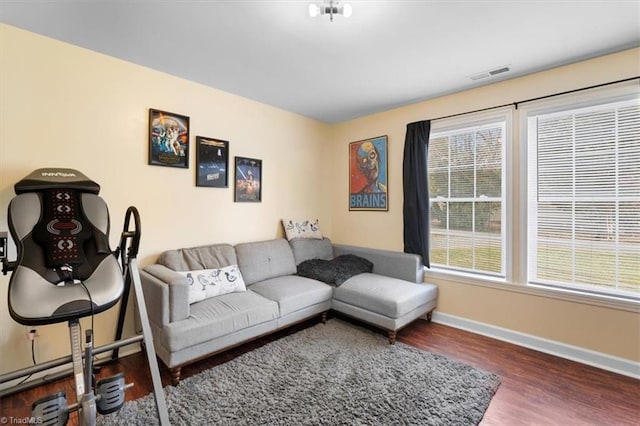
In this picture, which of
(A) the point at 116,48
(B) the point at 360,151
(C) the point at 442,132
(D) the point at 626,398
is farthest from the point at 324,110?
(D) the point at 626,398

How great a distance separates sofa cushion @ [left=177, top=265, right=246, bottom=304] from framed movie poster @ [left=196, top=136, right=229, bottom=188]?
92cm

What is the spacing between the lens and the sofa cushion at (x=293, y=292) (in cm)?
271

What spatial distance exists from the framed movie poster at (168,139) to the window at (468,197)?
270 cm

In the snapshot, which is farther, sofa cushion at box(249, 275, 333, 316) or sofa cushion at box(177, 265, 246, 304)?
sofa cushion at box(249, 275, 333, 316)

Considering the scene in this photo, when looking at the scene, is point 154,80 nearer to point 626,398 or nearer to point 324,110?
point 324,110

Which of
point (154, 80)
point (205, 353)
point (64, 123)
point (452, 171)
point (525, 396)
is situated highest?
point (154, 80)

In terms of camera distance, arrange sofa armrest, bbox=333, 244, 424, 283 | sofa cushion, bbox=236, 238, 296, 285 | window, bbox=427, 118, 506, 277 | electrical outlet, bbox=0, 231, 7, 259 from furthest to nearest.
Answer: sofa armrest, bbox=333, 244, 424, 283, sofa cushion, bbox=236, 238, 296, 285, window, bbox=427, 118, 506, 277, electrical outlet, bbox=0, 231, 7, 259

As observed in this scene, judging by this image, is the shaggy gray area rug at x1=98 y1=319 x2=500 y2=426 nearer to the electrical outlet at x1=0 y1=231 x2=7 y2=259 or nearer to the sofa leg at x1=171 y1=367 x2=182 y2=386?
the sofa leg at x1=171 y1=367 x2=182 y2=386

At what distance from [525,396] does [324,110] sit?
3425 millimetres

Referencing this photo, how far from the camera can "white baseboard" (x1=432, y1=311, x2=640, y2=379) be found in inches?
89.1

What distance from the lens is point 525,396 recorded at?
1.99m

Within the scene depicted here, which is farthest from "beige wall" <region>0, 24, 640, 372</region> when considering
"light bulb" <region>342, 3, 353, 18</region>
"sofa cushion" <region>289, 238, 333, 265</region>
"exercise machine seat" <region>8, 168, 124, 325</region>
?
"light bulb" <region>342, 3, 353, 18</region>

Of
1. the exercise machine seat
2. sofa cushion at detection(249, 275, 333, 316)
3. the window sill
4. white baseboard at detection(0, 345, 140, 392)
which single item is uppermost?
the exercise machine seat

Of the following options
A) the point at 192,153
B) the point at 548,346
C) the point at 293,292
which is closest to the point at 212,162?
the point at 192,153
